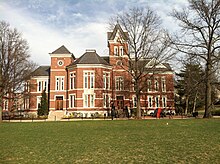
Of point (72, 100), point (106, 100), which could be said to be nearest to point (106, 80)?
point (106, 100)

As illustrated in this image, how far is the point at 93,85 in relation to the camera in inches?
1578

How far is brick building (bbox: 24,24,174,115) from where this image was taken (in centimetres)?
3966

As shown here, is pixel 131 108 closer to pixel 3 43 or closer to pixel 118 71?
pixel 118 71

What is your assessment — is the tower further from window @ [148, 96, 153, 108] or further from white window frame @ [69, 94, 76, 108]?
white window frame @ [69, 94, 76, 108]

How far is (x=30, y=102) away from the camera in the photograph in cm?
4675

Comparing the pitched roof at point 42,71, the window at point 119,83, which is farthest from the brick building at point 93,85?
the pitched roof at point 42,71

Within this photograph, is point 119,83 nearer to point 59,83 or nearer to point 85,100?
point 85,100

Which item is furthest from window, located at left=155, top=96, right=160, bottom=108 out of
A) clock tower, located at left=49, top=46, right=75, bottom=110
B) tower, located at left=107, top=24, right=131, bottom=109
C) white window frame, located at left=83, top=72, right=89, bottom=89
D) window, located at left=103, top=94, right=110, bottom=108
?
clock tower, located at left=49, top=46, right=75, bottom=110

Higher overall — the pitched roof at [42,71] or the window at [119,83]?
the pitched roof at [42,71]

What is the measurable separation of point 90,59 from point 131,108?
11.2 metres

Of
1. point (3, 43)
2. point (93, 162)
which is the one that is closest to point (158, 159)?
point (93, 162)

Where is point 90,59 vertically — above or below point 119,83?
above

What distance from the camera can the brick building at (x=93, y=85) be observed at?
39.7 metres

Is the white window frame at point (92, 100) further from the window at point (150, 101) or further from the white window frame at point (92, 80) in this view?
the window at point (150, 101)
